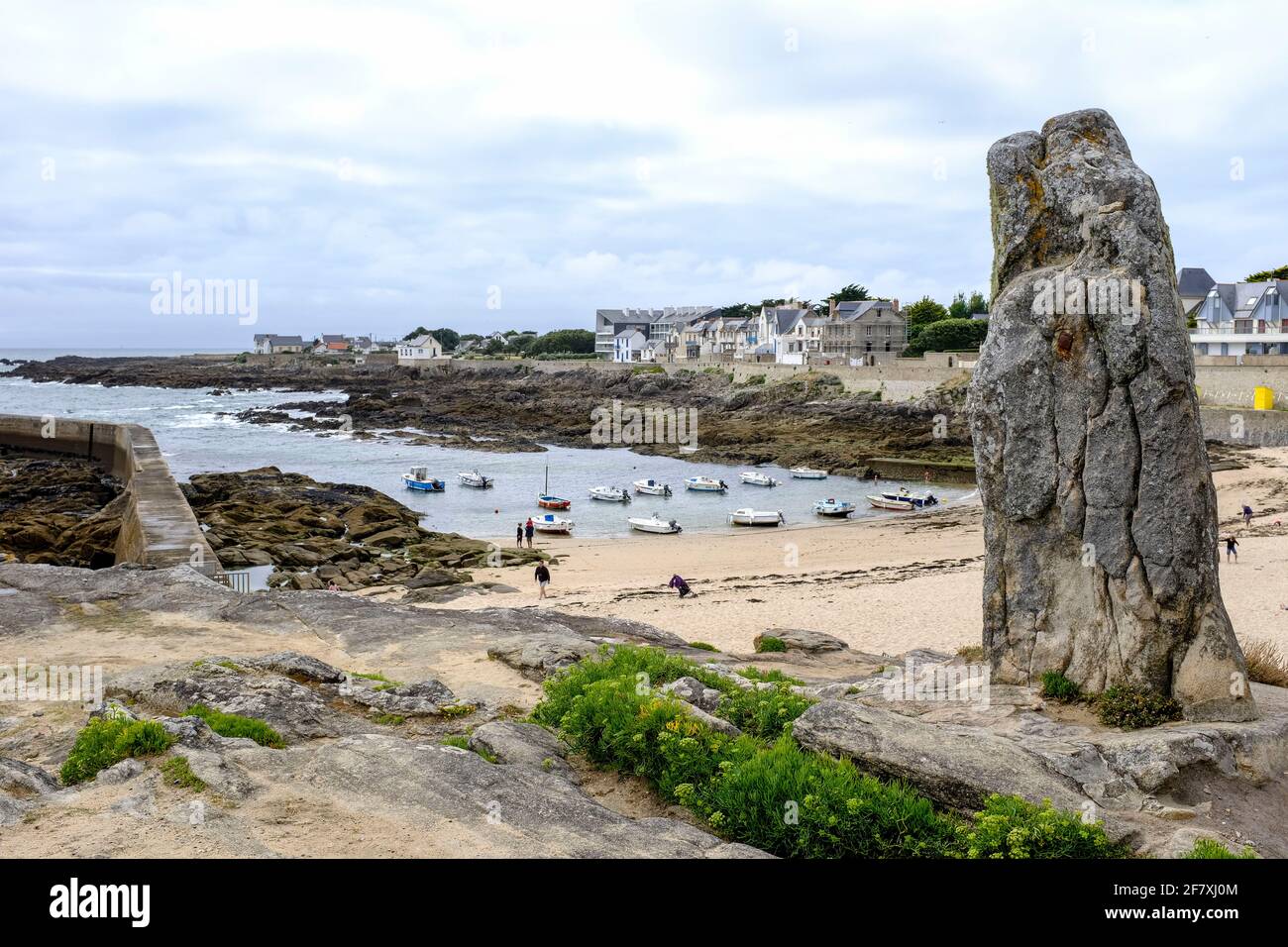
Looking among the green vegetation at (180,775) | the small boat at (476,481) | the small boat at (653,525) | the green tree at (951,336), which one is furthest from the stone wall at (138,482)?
the green tree at (951,336)

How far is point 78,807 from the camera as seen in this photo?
6945 mm

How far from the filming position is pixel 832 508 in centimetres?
4344

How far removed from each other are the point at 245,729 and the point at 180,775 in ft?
4.69

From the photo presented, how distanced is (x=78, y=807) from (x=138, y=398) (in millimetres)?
121376

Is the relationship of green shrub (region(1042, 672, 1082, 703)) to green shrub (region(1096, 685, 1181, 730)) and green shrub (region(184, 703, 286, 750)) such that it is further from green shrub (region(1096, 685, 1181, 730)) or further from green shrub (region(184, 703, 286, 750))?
green shrub (region(184, 703, 286, 750))

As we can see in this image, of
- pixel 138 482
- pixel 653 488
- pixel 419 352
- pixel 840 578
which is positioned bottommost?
pixel 840 578

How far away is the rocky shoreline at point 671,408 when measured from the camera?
61.8 m

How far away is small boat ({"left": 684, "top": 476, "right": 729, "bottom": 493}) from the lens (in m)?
50.1

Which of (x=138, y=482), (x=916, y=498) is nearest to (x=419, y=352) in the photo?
(x=916, y=498)

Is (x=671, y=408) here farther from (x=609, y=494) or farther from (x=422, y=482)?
(x=422, y=482)

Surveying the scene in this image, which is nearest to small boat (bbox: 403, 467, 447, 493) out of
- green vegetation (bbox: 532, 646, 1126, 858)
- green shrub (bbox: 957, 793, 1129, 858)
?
green vegetation (bbox: 532, 646, 1126, 858)

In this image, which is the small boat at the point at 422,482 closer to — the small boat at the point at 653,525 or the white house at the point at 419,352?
the small boat at the point at 653,525
